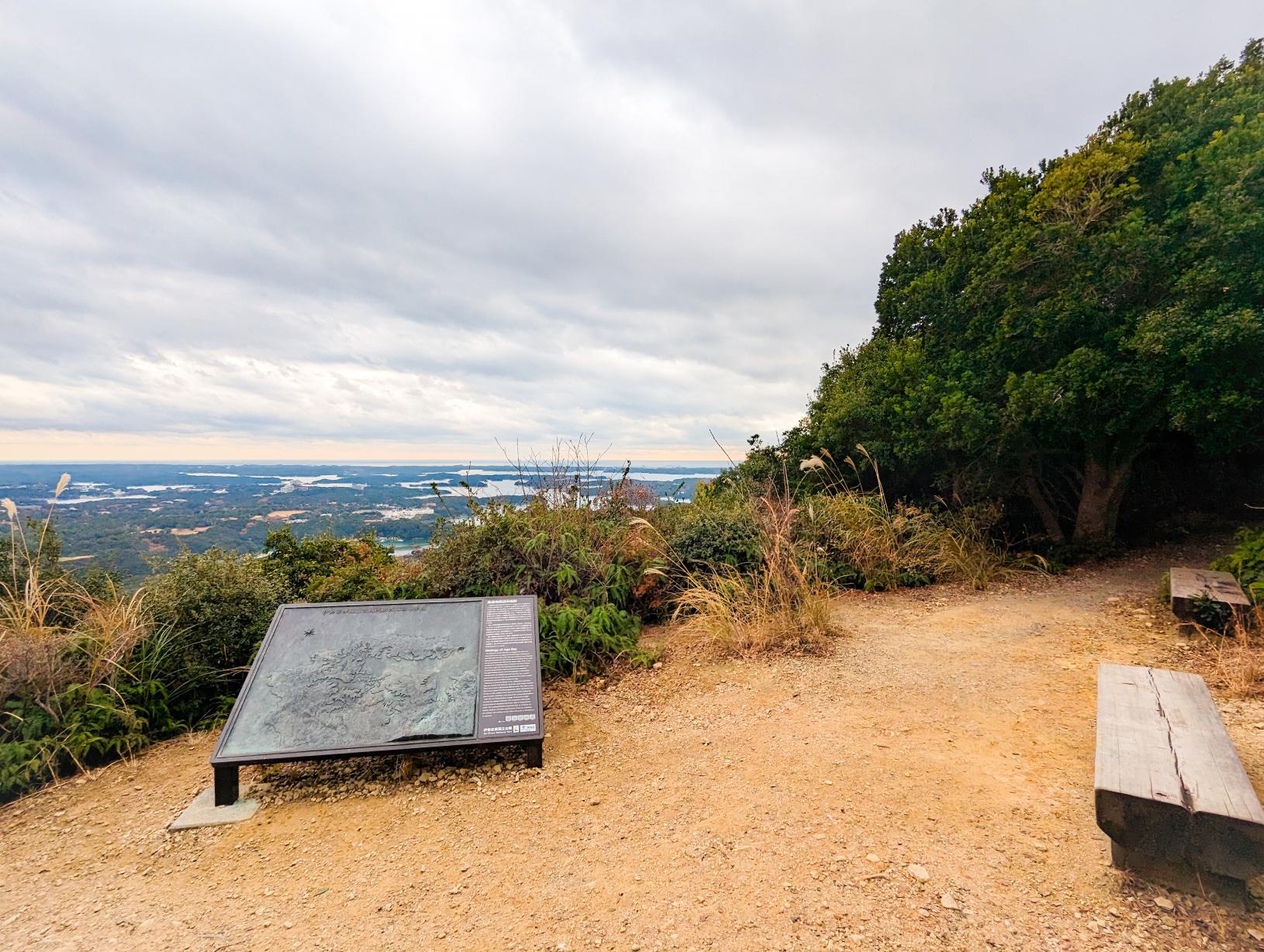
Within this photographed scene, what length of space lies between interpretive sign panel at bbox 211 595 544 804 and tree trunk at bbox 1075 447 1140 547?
23.8ft

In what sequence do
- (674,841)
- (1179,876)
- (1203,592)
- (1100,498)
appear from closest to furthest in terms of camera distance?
1. (1179,876)
2. (674,841)
3. (1203,592)
4. (1100,498)

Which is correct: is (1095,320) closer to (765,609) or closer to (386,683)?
(765,609)

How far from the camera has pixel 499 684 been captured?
11.8ft

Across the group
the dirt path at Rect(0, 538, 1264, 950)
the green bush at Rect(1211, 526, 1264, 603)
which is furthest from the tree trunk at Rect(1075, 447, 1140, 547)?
the dirt path at Rect(0, 538, 1264, 950)

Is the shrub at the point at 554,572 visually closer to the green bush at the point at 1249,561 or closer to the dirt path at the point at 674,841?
the dirt path at the point at 674,841

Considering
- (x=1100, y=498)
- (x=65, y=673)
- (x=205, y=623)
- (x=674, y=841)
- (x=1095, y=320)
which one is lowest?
(x=674, y=841)

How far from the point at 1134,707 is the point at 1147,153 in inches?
272

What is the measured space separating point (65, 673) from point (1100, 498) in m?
10.2

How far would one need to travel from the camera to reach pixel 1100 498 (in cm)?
748

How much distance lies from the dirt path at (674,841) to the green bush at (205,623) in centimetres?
38

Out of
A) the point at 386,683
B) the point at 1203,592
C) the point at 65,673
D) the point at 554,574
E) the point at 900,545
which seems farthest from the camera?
the point at 900,545

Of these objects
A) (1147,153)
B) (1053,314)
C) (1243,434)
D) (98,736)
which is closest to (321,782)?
(98,736)

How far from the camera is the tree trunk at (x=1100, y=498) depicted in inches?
288

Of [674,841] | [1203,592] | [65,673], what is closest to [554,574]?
[674,841]
